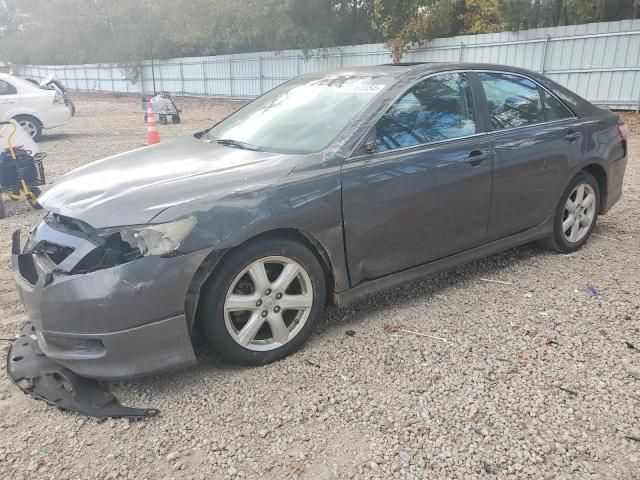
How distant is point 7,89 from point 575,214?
11.6 meters

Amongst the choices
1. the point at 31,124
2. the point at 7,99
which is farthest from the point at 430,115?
the point at 31,124

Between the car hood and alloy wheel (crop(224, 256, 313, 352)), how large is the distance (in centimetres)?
49

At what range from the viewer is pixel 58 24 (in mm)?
45312

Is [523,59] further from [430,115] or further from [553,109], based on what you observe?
[430,115]

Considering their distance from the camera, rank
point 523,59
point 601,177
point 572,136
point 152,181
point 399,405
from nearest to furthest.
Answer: point 399,405
point 152,181
point 572,136
point 601,177
point 523,59

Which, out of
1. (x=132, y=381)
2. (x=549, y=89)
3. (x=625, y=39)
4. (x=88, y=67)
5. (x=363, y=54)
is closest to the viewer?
(x=132, y=381)

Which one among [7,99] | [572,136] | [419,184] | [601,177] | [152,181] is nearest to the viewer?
[152,181]

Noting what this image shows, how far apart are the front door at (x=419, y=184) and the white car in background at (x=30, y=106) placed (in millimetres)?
10627

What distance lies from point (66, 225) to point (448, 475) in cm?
229

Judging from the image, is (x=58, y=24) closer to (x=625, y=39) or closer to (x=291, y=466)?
(x=625, y=39)

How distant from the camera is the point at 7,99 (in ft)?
37.3

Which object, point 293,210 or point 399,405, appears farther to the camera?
point 293,210

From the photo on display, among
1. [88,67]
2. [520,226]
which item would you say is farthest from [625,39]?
[88,67]

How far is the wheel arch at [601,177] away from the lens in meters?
4.62
